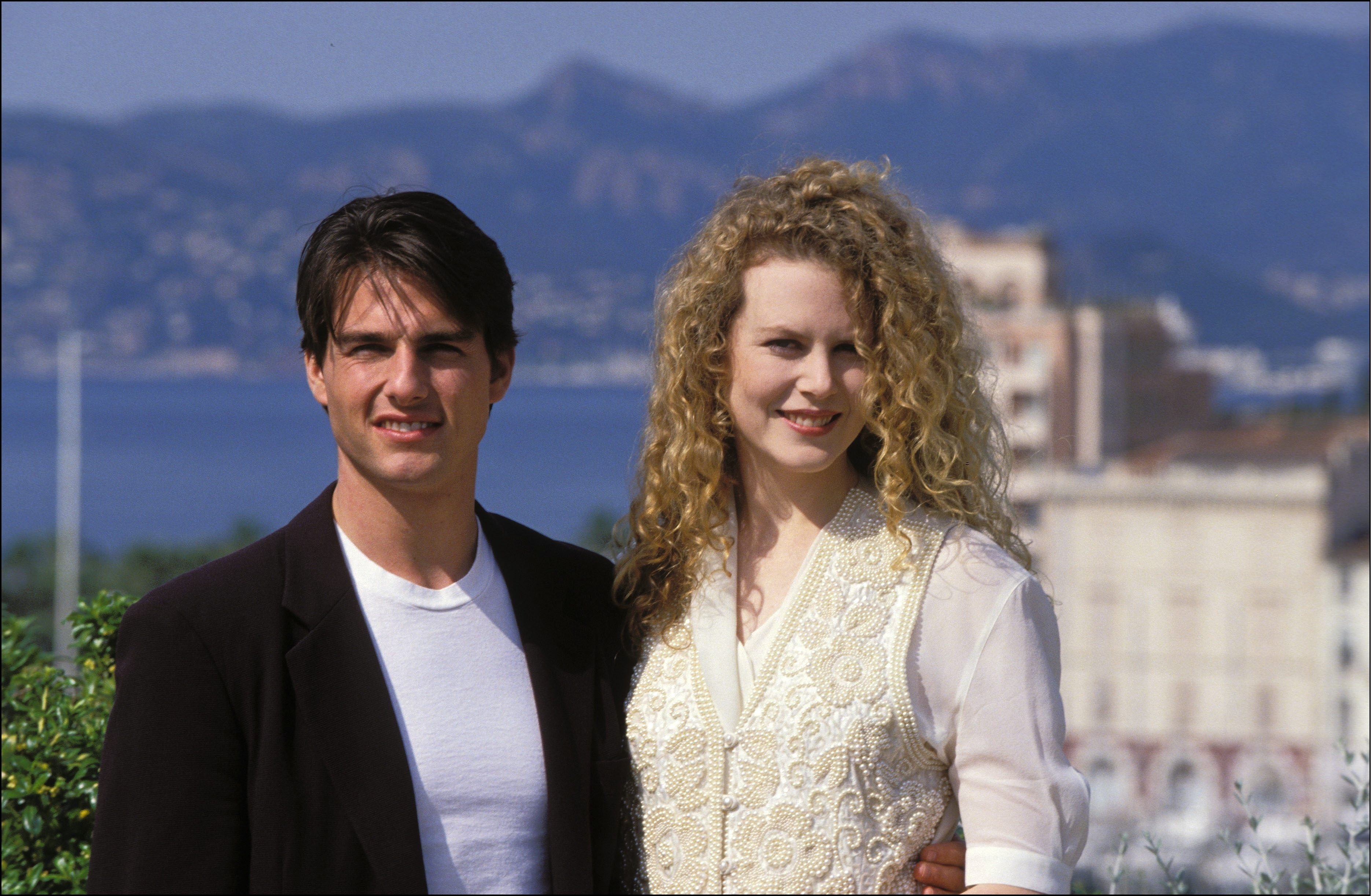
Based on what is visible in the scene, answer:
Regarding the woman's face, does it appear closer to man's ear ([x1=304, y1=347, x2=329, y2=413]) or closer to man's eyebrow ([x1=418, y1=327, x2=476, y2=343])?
man's eyebrow ([x1=418, y1=327, x2=476, y2=343])

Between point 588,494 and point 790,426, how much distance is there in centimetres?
11681

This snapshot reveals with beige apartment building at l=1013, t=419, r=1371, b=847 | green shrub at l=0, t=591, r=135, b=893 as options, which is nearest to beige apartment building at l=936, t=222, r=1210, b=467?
beige apartment building at l=1013, t=419, r=1371, b=847

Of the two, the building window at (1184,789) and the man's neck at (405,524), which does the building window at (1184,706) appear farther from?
the man's neck at (405,524)

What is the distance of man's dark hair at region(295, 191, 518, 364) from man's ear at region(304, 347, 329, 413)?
1cm

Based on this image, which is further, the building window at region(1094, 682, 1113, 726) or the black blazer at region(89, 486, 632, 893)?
the building window at region(1094, 682, 1113, 726)

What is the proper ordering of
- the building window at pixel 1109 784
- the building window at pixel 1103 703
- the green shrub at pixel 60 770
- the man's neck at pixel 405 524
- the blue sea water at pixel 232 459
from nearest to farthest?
the man's neck at pixel 405 524
the green shrub at pixel 60 770
the building window at pixel 1109 784
the building window at pixel 1103 703
the blue sea water at pixel 232 459

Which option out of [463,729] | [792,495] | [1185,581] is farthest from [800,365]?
[1185,581]

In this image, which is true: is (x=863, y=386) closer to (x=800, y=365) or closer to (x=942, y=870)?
(x=800, y=365)

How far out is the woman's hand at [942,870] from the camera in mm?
2250

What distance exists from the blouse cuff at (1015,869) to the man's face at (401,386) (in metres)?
0.99

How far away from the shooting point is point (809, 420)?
233 centimetres

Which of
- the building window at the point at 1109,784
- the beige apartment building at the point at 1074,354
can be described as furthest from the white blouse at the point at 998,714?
the building window at the point at 1109,784

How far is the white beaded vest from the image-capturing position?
2223 mm

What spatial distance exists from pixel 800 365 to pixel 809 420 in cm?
9
